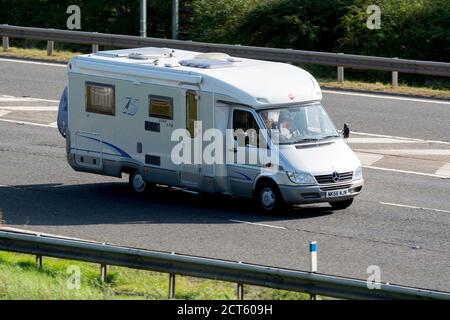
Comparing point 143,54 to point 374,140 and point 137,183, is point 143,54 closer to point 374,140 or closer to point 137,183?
point 137,183

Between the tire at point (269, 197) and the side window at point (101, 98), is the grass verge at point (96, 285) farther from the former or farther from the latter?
the side window at point (101, 98)

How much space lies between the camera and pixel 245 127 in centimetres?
A: 1883

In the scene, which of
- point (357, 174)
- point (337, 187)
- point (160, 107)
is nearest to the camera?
point (337, 187)

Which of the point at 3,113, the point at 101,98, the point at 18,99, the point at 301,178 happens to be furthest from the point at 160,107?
the point at 18,99

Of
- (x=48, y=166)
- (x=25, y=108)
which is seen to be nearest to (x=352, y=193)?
(x=48, y=166)

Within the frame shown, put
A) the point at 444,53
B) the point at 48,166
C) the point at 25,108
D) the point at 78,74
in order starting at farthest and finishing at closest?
the point at 444,53, the point at 25,108, the point at 48,166, the point at 78,74

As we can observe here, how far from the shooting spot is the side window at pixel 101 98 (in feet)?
65.9

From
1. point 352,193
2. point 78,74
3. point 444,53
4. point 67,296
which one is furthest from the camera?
point 444,53

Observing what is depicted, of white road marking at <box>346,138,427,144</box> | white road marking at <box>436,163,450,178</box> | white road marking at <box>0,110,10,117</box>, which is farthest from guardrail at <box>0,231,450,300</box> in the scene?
white road marking at <box>0,110,10,117</box>

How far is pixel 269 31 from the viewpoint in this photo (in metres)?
36.2

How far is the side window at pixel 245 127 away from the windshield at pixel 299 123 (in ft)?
0.64

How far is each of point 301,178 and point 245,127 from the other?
1302mm

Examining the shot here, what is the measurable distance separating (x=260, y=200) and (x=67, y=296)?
659 cm

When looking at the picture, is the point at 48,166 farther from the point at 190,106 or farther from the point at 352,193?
the point at 352,193
